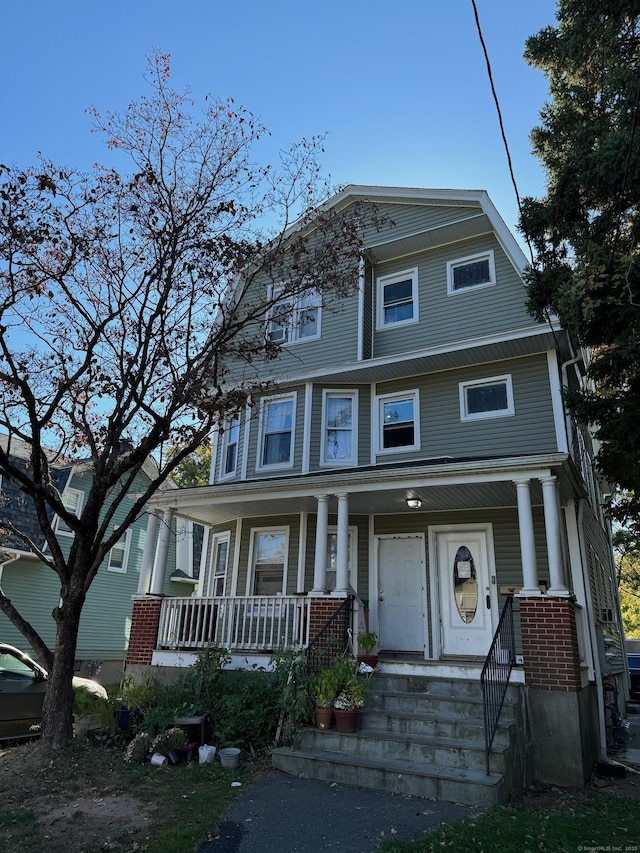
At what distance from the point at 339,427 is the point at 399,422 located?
131 centimetres

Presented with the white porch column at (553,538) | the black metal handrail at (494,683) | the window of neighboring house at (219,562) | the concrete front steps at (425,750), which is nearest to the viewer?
the concrete front steps at (425,750)

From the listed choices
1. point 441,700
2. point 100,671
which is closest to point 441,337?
point 441,700

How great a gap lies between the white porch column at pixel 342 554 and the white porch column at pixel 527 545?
2.75 meters

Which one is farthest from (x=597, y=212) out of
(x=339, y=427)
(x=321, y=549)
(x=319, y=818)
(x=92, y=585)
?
(x=92, y=585)

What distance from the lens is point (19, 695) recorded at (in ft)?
28.6

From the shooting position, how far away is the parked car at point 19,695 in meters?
8.51

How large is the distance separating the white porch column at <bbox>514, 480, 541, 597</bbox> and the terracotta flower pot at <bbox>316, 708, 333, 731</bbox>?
3.00 m

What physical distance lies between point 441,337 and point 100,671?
13.2m

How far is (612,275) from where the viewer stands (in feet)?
24.2

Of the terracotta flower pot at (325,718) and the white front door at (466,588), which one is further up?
the white front door at (466,588)

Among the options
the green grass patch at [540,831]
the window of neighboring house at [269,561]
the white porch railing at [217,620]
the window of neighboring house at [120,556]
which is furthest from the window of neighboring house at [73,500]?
the green grass patch at [540,831]

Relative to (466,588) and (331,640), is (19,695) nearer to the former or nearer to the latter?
(331,640)

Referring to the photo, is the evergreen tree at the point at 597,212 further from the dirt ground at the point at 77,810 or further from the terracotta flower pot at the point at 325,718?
the dirt ground at the point at 77,810

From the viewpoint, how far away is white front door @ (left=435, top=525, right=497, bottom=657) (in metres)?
9.99
